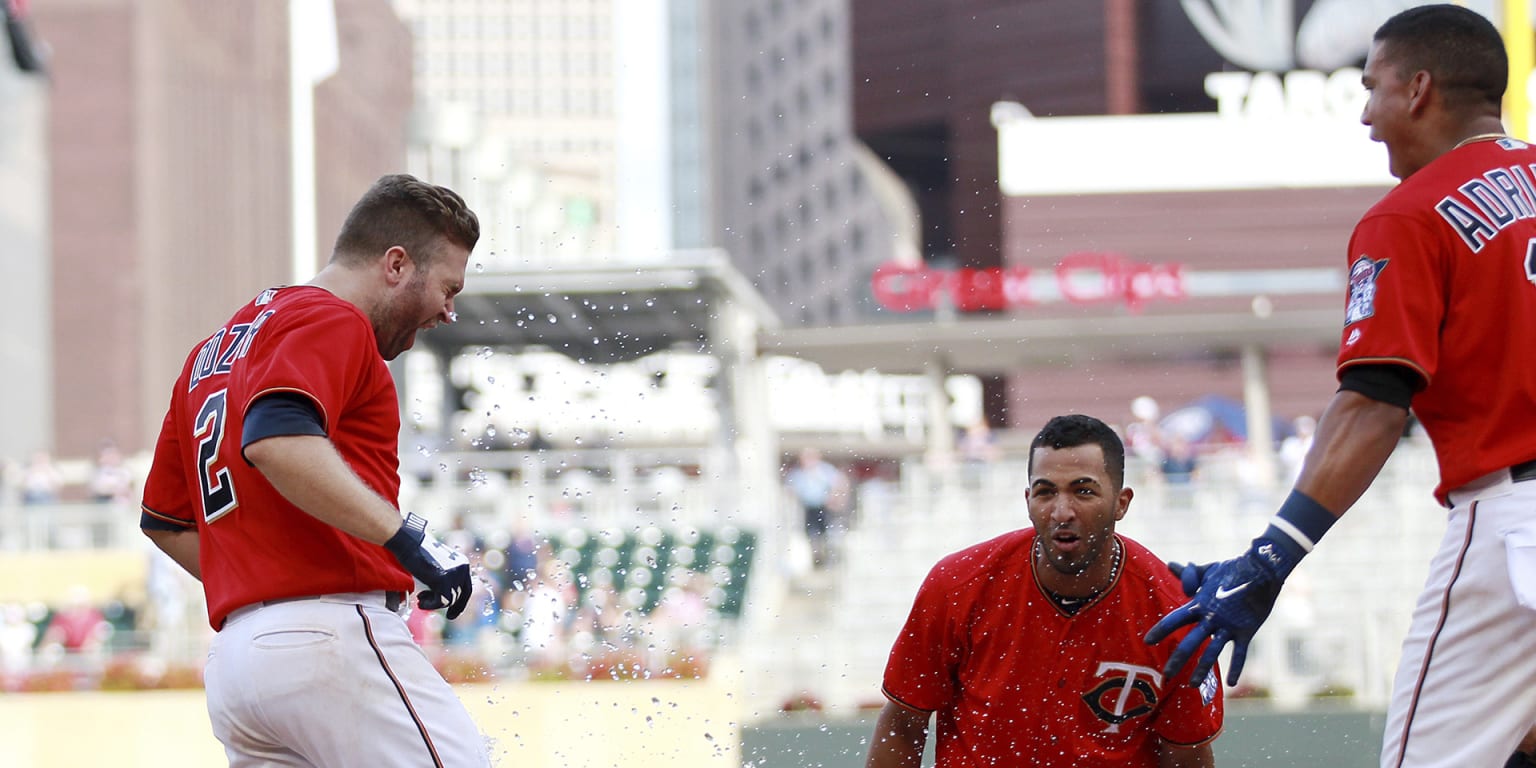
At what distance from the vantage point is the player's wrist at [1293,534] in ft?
10.5

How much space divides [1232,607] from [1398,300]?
0.65 metres

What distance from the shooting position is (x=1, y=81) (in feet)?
184

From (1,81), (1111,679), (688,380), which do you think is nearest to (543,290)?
(688,380)

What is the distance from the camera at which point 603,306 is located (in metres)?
20.0

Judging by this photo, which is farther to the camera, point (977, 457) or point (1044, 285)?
point (1044, 285)

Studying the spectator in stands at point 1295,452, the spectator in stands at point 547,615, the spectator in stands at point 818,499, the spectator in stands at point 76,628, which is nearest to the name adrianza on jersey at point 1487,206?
the spectator in stands at point 547,615

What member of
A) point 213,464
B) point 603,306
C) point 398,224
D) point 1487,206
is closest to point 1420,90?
point 1487,206

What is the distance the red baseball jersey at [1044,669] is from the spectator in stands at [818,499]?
1124 cm

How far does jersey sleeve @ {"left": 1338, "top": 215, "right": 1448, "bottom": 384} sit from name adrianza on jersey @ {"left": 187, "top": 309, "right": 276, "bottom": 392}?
2.12 m

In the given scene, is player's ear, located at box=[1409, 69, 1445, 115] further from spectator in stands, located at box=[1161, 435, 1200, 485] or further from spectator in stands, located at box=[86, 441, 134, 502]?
spectator in stands, located at box=[86, 441, 134, 502]

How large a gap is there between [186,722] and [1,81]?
167ft

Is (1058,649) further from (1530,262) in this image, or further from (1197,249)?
(1197,249)

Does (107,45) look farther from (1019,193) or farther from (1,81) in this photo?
(1019,193)

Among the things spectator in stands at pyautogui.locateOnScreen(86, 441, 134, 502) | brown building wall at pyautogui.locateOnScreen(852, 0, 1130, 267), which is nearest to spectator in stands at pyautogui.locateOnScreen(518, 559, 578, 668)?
spectator in stands at pyautogui.locateOnScreen(86, 441, 134, 502)
